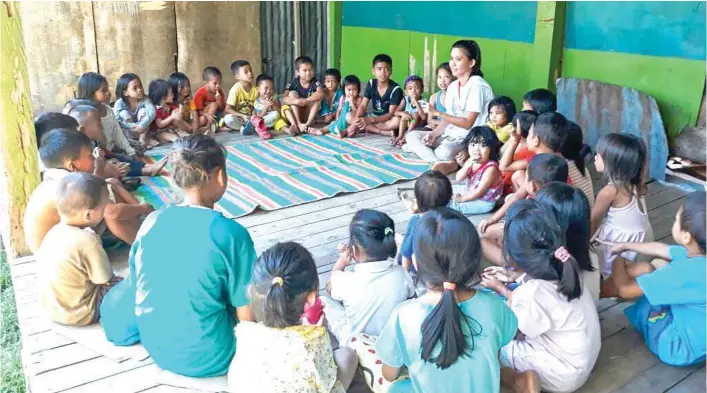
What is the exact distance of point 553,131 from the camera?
133 inches

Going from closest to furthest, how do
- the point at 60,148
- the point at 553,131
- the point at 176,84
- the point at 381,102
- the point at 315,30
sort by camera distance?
the point at 60,148, the point at 553,131, the point at 176,84, the point at 381,102, the point at 315,30

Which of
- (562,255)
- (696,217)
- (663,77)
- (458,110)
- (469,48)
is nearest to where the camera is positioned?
(562,255)

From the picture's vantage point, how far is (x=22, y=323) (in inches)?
102

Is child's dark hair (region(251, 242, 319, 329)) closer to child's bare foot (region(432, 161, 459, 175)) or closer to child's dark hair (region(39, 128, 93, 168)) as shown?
child's dark hair (region(39, 128, 93, 168))

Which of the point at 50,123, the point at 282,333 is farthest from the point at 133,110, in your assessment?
the point at 282,333

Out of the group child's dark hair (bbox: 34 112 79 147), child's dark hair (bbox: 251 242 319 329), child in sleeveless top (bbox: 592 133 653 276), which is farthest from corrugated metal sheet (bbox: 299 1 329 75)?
child's dark hair (bbox: 251 242 319 329)

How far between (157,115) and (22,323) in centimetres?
320

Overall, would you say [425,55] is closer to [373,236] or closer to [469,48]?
[469,48]

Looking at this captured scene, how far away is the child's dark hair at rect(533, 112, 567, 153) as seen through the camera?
3379 mm

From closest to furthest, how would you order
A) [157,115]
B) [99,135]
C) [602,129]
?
[99,135] → [602,129] → [157,115]

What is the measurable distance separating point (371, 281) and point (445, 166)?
99.1 inches

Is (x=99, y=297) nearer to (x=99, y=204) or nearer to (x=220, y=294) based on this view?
(x=99, y=204)

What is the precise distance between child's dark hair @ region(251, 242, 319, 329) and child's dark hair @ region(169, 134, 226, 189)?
1.52ft

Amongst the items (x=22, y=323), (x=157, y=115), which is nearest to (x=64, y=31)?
(x=157, y=115)
